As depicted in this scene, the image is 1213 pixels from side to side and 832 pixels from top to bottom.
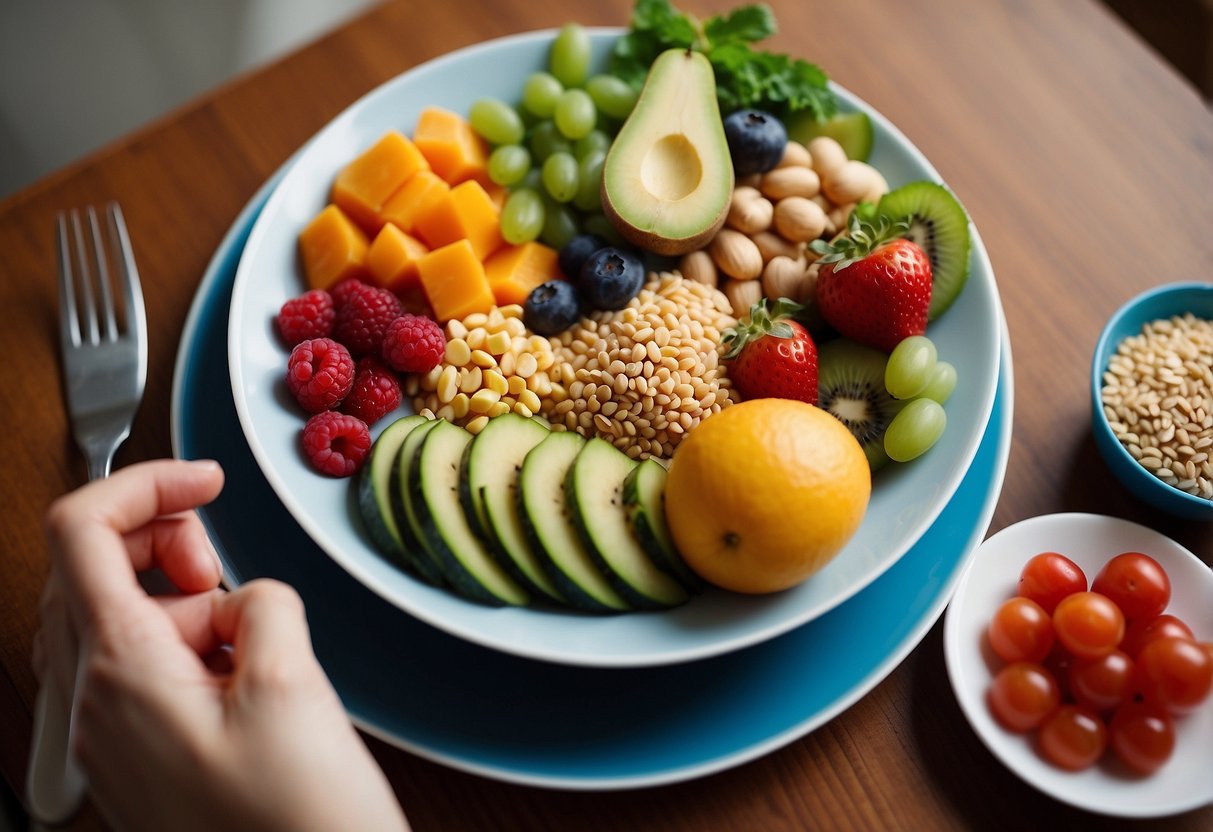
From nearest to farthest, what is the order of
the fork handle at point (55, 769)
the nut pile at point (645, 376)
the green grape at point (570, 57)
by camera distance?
1. the fork handle at point (55, 769)
2. the nut pile at point (645, 376)
3. the green grape at point (570, 57)

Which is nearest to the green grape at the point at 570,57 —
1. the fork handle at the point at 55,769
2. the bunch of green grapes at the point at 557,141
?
the bunch of green grapes at the point at 557,141

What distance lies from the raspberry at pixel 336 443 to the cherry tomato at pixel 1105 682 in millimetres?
879

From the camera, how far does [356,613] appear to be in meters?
1.07

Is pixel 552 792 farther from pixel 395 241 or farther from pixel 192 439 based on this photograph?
pixel 395 241

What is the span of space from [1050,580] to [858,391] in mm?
333

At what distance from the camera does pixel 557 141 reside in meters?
1.40

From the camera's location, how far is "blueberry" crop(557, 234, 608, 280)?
132cm

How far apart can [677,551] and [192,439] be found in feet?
2.06

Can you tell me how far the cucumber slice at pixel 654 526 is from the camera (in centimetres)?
106

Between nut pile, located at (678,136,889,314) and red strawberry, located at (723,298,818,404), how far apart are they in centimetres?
8

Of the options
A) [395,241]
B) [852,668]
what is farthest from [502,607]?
[395,241]

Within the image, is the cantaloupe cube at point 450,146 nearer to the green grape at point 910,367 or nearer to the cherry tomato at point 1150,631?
the green grape at point 910,367

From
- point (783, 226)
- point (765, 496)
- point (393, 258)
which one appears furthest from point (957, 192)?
point (393, 258)

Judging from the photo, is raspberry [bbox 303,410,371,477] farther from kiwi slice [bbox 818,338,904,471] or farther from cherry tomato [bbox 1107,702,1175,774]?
cherry tomato [bbox 1107,702,1175,774]
